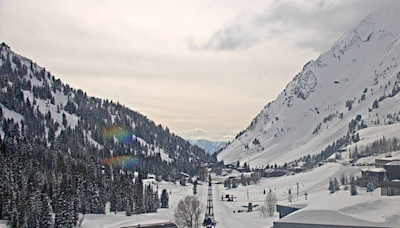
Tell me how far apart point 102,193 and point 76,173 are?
11.4m

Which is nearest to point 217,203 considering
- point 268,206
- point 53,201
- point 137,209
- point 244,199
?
point 244,199

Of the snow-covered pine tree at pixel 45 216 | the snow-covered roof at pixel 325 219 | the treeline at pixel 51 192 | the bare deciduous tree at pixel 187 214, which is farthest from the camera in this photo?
the bare deciduous tree at pixel 187 214

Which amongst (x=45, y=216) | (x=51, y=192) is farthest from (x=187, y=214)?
(x=51, y=192)

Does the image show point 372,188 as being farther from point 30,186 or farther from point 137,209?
point 30,186

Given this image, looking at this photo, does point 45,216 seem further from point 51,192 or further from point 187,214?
point 187,214

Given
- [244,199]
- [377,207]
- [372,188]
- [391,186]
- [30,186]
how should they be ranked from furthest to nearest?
[244,199]
[372,188]
[391,186]
[30,186]
[377,207]

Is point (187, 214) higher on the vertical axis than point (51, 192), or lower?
lower

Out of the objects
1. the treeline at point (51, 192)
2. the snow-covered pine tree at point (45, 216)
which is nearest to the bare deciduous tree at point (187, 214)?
the treeline at point (51, 192)

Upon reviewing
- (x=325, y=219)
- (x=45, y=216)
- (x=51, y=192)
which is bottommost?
(x=325, y=219)

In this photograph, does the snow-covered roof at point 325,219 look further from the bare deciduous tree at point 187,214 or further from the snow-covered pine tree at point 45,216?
the snow-covered pine tree at point 45,216

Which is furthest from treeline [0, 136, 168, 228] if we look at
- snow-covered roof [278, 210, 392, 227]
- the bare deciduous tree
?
snow-covered roof [278, 210, 392, 227]

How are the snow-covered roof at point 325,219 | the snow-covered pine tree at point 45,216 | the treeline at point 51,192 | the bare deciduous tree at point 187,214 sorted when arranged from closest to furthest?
the snow-covered roof at point 325,219, the snow-covered pine tree at point 45,216, the treeline at point 51,192, the bare deciduous tree at point 187,214

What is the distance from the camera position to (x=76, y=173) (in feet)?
443

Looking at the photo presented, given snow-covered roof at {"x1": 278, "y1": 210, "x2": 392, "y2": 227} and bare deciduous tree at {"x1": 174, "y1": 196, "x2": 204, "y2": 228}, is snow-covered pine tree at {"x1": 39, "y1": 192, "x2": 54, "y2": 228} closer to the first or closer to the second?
bare deciduous tree at {"x1": 174, "y1": 196, "x2": 204, "y2": 228}
